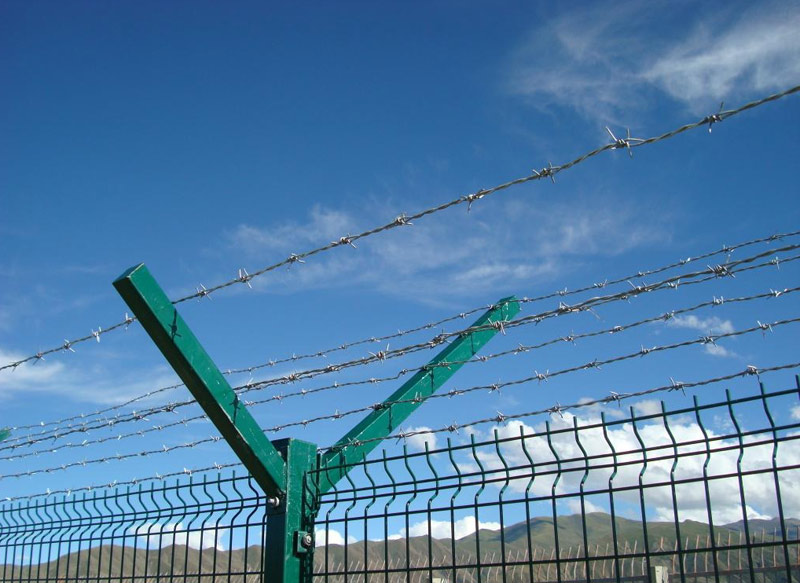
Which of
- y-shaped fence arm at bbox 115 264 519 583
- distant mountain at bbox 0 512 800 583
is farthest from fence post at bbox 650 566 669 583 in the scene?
y-shaped fence arm at bbox 115 264 519 583

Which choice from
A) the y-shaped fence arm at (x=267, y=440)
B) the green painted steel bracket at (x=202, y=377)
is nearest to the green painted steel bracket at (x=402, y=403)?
the y-shaped fence arm at (x=267, y=440)

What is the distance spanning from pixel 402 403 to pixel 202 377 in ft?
4.54

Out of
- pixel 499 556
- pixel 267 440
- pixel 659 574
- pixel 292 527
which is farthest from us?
pixel 499 556

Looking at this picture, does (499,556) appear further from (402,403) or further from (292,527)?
(292,527)

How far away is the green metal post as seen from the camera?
4.48 meters

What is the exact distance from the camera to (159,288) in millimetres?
4363

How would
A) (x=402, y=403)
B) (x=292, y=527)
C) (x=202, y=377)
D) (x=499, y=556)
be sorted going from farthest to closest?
(x=499, y=556) < (x=402, y=403) < (x=292, y=527) < (x=202, y=377)

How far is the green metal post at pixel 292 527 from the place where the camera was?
14.7 feet

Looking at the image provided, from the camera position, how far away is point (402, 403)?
204 inches

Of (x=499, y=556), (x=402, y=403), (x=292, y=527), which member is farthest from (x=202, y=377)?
(x=499, y=556)

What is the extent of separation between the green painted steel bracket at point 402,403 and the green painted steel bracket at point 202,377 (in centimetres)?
34

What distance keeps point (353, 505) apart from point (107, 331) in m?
2.19

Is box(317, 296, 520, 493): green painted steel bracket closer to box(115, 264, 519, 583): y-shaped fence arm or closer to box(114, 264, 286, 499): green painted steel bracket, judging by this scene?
box(115, 264, 519, 583): y-shaped fence arm

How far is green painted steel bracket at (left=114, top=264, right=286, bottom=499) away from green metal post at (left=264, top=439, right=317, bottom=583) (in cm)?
7
